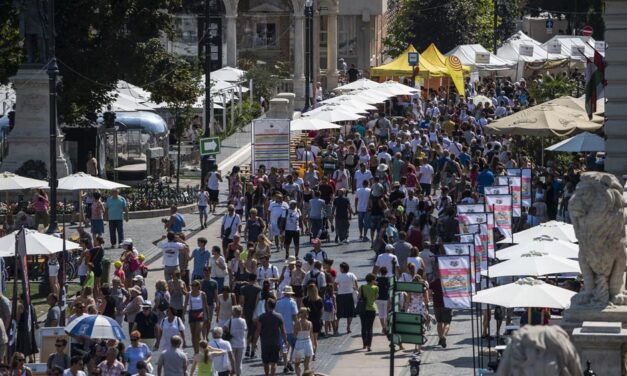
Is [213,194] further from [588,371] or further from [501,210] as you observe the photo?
[588,371]

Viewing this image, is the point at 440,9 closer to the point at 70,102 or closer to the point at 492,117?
the point at 492,117

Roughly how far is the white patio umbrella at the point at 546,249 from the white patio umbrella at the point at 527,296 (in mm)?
2299

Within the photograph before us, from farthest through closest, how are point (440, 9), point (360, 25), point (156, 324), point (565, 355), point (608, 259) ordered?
point (360, 25), point (440, 9), point (156, 324), point (608, 259), point (565, 355)

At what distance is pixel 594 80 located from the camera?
35500 millimetres

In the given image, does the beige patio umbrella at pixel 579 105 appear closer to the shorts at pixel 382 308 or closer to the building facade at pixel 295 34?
the shorts at pixel 382 308

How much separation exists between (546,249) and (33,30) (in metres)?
18.9

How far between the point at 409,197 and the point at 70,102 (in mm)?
11659

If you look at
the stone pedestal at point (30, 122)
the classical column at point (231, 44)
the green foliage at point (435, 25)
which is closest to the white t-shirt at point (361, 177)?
the stone pedestal at point (30, 122)

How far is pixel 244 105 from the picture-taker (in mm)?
63562

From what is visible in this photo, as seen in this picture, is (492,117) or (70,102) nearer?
(70,102)

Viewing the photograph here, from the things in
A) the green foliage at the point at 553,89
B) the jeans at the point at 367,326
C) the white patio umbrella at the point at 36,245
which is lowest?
the jeans at the point at 367,326

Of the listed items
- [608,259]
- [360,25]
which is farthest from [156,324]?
[360,25]

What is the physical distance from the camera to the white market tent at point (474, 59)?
245ft

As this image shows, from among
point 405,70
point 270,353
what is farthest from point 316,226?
point 405,70
